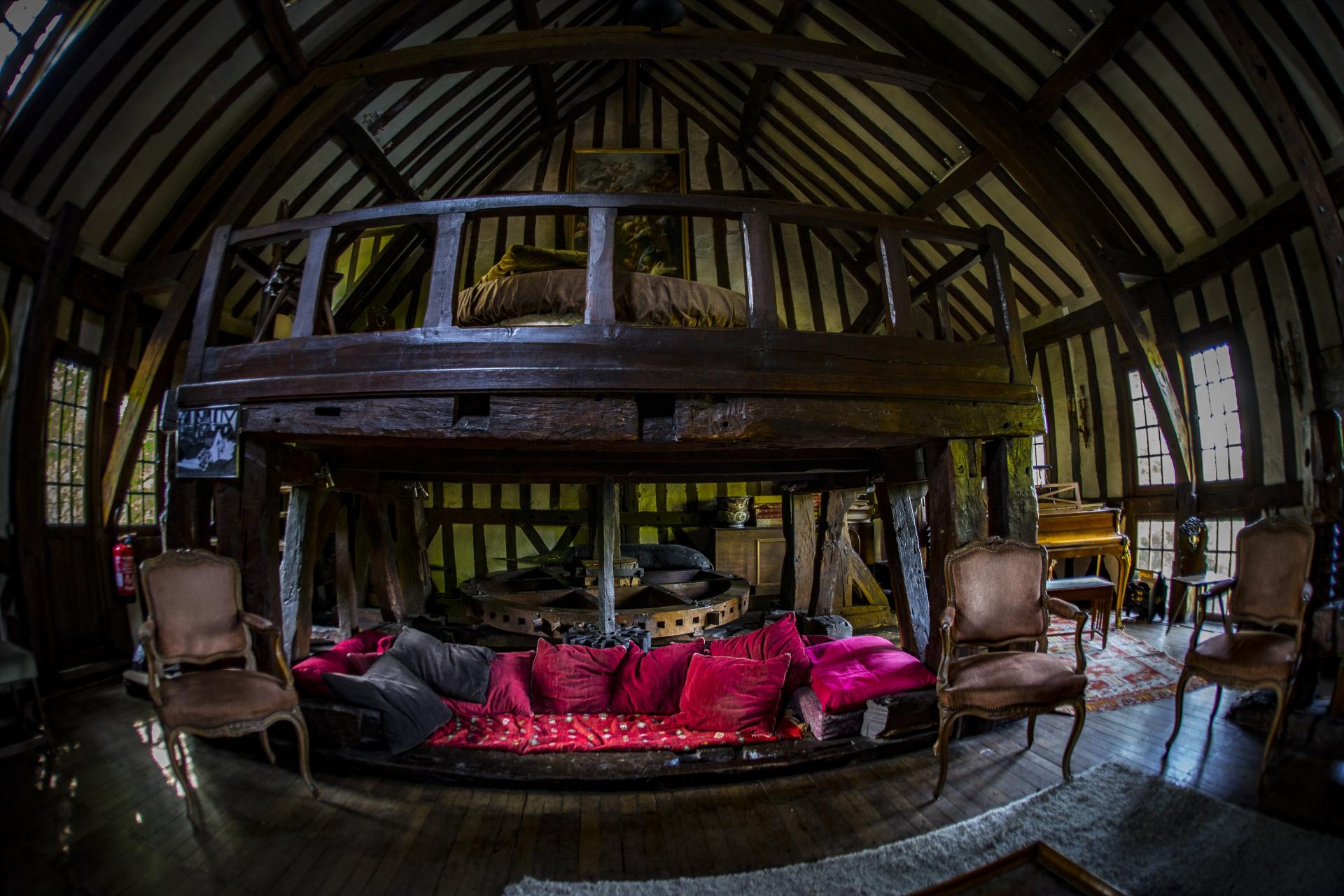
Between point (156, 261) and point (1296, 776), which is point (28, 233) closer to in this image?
point (156, 261)

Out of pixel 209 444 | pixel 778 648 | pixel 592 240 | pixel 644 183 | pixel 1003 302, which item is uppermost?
pixel 644 183

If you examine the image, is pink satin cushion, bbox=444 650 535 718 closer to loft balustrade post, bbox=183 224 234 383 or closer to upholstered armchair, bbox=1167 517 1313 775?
loft balustrade post, bbox=183 224 234 383

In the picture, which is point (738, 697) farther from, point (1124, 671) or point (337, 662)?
point (1124, 671)

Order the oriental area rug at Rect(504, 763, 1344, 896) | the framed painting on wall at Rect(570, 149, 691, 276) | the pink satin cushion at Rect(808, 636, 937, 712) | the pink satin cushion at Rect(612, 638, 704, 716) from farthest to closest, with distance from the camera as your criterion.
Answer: the framed painting on wall at Rect(570, 149, 691, 276), the pink satin cushion at Rect(612, 638, 704, 716), the pink satin cushion at Rect(808, 636, 937, 712), the oriental area rug at Rect(504, 763, 1344, 896)

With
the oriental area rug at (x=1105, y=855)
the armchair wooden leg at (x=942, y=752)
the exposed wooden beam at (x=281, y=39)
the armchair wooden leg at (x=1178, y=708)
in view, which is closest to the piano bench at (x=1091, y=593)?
the armchair wooden leg at (x=1178, y=708)

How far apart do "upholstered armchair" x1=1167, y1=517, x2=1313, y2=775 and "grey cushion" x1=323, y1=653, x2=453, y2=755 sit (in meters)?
3.83

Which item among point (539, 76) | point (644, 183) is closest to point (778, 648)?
point (539, 76)

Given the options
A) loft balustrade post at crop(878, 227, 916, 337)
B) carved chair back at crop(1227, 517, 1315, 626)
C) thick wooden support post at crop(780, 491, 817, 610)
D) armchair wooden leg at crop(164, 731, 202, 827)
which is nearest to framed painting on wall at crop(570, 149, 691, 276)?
thick wooden support post at crop(780, 491, 817, 610)

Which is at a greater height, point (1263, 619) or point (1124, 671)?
point (1263, 619)

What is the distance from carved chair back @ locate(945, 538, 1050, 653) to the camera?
116 inches

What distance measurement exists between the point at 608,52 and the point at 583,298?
114 inches

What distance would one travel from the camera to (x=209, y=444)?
303cm

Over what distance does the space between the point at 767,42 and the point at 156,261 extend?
5.76 metres

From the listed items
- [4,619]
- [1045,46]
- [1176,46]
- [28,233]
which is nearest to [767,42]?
[1045,46]
